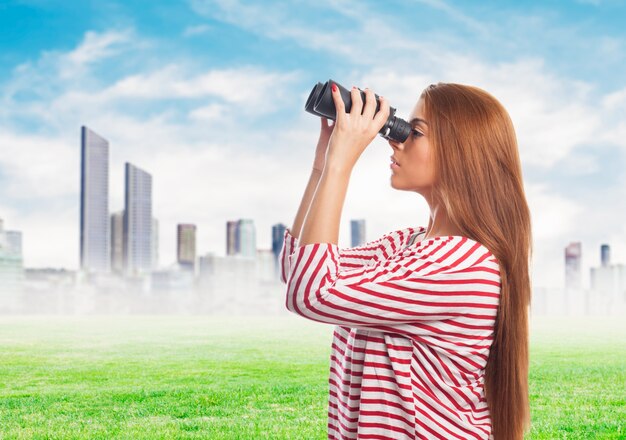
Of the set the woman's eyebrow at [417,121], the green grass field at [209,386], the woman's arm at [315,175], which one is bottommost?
the green grass field at [209,386]

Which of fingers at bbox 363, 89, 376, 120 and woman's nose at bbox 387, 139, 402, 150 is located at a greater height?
fingers at bbox 363, 89, 376, 120

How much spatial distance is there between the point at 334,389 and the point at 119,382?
5.11 metres

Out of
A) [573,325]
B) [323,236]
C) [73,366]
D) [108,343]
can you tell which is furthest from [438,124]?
[573,325]

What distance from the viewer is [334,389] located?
4.00 feet

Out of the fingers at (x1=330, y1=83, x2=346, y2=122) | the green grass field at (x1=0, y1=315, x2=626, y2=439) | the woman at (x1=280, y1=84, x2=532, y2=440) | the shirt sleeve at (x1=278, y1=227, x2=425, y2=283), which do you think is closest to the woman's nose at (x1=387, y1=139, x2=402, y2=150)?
the woman at (x1=280, y1=84, x2=532, y2=440)

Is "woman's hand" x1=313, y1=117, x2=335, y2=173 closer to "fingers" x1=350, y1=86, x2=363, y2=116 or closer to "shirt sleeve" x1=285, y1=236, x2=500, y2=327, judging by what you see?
"fingers" x1=350, y1=86, x2=363, y2=116

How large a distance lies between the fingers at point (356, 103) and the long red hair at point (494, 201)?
13cm

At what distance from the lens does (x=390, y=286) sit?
3.45ft

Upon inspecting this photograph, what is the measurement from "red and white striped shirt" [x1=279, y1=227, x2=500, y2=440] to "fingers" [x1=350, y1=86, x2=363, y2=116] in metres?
0.22

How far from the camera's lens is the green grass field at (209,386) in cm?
418

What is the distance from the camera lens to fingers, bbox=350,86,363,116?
1.12 m

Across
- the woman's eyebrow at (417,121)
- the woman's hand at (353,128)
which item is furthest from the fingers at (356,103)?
the woman's eyebrow at (417,121)

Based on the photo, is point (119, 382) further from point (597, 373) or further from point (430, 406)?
point (430, 406)

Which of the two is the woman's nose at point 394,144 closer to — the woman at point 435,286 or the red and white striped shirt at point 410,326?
the woman at point 435,286
